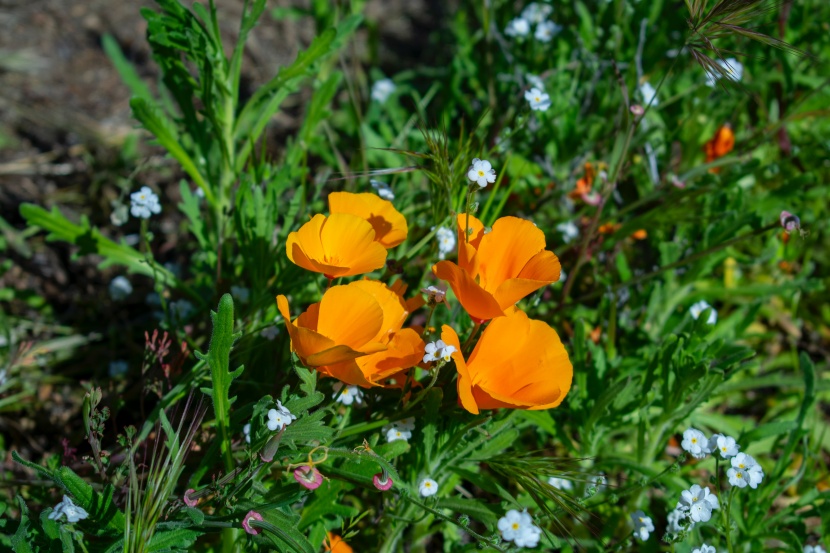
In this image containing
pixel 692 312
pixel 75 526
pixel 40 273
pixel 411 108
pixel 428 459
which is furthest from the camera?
pixel 411 108

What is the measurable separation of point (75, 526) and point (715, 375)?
5.15 feet

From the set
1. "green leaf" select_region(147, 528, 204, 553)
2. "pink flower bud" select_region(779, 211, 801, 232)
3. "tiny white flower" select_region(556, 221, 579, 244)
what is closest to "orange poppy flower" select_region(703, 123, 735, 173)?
"tiny white flower" select_region(556, 221, 579, 244)

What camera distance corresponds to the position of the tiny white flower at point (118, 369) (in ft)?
8.26

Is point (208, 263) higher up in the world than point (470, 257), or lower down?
lower down

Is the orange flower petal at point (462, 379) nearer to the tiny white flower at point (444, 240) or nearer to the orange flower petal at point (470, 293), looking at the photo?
the orange flower petal at point (470, 293)

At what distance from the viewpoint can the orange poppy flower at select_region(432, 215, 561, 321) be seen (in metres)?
1.56

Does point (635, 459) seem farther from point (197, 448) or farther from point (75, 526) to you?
point (75, 526)

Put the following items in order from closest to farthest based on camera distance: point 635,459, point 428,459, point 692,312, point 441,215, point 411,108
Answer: point 428,459
point 441,215
point 635,459
point 692,312
point 411,108

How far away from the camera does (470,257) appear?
1637 millimetres

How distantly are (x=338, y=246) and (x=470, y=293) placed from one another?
356mm

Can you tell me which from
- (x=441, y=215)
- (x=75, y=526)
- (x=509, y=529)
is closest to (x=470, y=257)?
(x=441, y=215)

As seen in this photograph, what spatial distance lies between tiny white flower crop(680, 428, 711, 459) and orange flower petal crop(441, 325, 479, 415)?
611mm

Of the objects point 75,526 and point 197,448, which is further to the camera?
point 197,448

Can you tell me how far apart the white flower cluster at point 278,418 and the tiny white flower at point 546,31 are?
2119 mm
